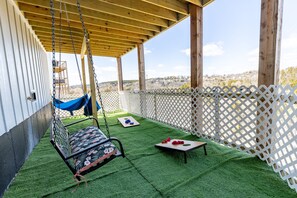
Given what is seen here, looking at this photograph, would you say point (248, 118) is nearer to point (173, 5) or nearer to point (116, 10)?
point (173, 5)

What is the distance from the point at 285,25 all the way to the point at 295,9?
257 mm

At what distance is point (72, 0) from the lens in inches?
105

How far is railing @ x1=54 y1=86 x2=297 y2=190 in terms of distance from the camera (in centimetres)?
160

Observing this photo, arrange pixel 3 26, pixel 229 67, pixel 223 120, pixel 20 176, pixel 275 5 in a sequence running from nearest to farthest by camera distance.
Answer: pixel 275 5
pixel 20 176
pixel 3 26
pixel 223 120
pixel 229 67

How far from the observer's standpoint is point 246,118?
2.16 meters

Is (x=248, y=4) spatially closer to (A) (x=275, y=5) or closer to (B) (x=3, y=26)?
(A) (x=275, y=5)

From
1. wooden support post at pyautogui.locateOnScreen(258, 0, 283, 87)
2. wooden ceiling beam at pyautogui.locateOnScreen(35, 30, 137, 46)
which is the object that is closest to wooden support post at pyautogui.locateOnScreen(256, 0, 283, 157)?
wooden support post at pyautogui.locateOnScreen(258, 0, 283, 87)

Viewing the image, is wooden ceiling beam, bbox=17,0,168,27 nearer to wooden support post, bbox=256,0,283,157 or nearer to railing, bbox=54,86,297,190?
railing, bbox=54,86,297,190

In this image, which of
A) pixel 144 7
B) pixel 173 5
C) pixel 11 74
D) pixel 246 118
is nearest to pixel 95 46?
pixel 144 7

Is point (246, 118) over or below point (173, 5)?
below

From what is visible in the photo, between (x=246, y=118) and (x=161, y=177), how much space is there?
1.52 meters

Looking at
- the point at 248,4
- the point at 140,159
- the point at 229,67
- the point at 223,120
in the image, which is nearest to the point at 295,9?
the point at 248,4

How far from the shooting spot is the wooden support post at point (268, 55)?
5.94 ft

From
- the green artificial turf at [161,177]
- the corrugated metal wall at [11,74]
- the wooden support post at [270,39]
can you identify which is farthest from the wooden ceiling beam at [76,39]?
the wooden support post at [270,39]
